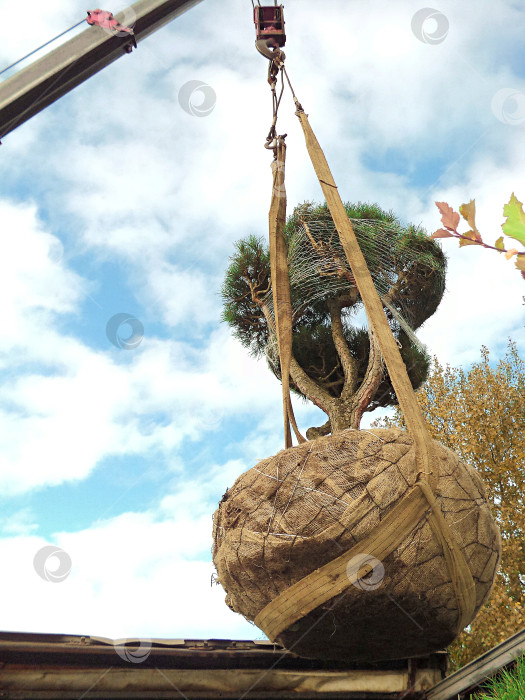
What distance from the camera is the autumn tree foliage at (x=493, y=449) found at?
17.4 feet

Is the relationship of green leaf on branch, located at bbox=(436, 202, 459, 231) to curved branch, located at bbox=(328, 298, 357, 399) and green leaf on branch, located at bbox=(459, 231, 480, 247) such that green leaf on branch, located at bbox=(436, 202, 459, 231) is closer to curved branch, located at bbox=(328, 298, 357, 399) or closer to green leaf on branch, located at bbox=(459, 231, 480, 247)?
green leaf on branch, located at bbox=(459, 231, 480, 247)

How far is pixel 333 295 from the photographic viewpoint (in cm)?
538

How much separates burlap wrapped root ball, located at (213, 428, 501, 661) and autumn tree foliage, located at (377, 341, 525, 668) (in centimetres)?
432

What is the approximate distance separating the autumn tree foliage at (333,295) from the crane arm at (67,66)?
2.58 metres

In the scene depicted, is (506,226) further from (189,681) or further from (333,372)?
(333,372)

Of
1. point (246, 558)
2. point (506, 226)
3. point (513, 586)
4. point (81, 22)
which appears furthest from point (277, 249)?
point (513, 586)

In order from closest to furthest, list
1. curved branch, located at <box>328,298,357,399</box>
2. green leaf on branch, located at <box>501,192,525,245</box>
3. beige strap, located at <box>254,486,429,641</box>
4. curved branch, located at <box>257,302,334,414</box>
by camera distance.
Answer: green leaf on branch, located at <box>501,192,525,245</box>, beige strap, located at <box>254,486,429,641</box>, curved branch, located at <box>257,302,334,414</box>, curved branch, located at <box>328,298,357,399</box>

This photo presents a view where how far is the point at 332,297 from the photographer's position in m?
5.38

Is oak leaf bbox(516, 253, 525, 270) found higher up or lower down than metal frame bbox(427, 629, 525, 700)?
higher up

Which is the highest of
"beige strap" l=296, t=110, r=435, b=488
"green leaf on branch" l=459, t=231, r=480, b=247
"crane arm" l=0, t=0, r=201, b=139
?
"crane arm" l=0, t=0, r=201, b=139

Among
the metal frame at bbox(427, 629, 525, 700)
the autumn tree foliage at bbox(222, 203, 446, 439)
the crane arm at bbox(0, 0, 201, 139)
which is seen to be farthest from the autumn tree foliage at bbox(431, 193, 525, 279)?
the autumn tree foliage at bbox(222, 203, 446, 439)

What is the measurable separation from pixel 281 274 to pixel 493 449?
17.4 ft

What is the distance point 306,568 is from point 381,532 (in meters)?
0.19

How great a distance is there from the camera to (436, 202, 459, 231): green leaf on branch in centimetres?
50
